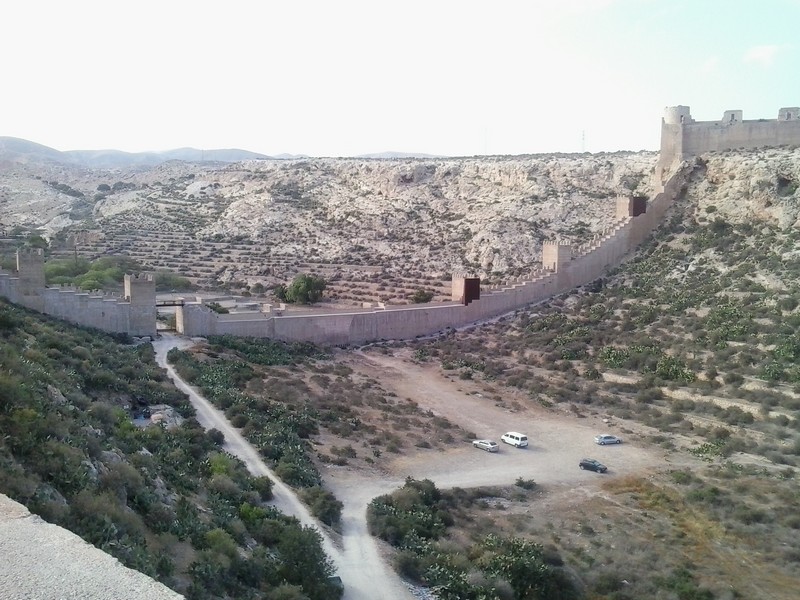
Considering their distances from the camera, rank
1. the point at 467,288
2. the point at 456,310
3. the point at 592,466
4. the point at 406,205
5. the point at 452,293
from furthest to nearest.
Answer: the point at 406,205 → the point at 452,293 → the point at 456,310 → the point at 467,288 → the point at 592,466

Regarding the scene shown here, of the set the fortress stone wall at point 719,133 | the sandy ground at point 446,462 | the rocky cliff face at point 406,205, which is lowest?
the sandy ground at point 446,462

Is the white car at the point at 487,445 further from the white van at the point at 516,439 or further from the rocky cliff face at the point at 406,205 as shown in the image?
the rocky cliff face at the point at 406,205

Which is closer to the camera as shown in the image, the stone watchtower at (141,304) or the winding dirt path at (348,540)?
the winding dirt path at (348,540)

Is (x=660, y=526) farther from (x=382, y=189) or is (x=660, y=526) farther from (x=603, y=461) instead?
(x=382, y=189)

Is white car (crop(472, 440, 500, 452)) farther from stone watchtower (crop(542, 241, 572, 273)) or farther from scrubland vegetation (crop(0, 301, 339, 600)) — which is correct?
stone watchtower (crop(542, 241, 572, 273))

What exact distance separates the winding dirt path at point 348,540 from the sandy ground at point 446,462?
0.8 inches

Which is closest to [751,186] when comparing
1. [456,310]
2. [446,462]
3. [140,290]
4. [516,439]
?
[456,310]

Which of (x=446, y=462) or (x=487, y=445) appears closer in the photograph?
(x=446, y=462)

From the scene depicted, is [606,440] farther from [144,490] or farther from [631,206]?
[631,206]

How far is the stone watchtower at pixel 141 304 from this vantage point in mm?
28875

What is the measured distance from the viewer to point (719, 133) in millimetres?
41719

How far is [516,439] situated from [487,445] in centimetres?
108

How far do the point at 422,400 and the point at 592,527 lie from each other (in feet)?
37.2

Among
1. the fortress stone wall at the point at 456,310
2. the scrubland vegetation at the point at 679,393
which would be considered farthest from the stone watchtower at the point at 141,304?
the scrubland vegetation at the point at 679,393
